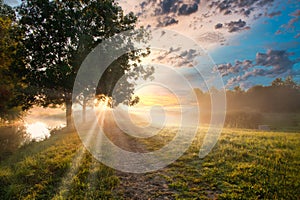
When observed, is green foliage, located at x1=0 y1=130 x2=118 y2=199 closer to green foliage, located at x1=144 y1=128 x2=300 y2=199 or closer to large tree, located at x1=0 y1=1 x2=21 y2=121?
green foliage, located at x1=144 y1=128 x2=300 y2=199

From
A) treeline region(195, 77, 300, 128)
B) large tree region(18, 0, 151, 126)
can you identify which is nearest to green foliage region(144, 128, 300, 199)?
large tree region(18, 0, 151, 126)

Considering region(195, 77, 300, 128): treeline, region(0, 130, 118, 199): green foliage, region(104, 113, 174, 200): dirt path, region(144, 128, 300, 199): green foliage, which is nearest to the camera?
region(144, 128, 300, 199): green foliage

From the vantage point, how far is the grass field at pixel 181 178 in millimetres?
6176

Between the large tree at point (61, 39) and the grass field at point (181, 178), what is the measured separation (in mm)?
13068

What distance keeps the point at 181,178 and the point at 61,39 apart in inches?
827

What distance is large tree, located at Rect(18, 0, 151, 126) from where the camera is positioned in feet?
65.9

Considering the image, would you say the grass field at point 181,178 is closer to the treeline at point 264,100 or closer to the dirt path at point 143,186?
the dirt path at point 143,186

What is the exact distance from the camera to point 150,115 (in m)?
36.9

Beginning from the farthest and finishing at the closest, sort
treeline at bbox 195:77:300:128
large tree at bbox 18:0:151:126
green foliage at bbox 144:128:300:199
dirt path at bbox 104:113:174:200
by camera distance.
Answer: treeline at bbox 195:77:300:128 < large tree at bbox 18:0:151:126 < dirt path at bbox 104:113:174:200 < green foliage at bbox 144:128:300:199

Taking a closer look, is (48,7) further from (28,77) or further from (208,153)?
(208,153)

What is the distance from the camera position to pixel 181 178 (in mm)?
7305

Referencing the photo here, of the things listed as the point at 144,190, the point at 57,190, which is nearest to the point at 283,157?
the point at 144,190

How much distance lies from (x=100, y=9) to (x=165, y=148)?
732 inches

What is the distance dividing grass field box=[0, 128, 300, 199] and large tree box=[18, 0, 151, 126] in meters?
13.1
